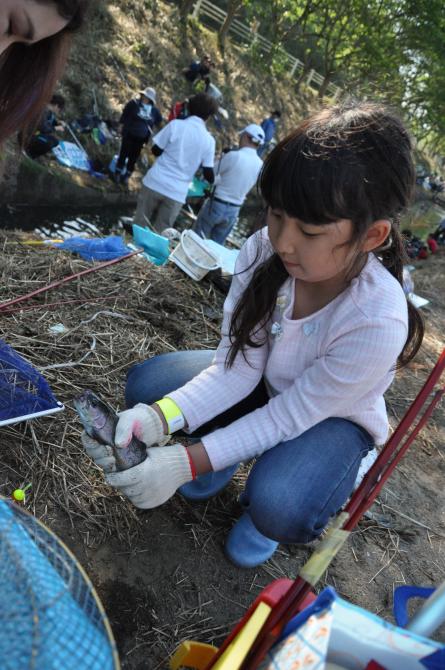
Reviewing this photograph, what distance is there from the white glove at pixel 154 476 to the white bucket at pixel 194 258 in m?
2.39

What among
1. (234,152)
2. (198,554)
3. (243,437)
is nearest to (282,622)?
(243,437)

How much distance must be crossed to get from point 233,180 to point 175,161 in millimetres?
830

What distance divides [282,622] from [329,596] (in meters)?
0.15

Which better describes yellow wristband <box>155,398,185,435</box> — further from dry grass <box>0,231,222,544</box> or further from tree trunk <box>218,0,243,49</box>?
tree trunk <box>218,0,243,49</box>

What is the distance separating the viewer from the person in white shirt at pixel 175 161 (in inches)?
216

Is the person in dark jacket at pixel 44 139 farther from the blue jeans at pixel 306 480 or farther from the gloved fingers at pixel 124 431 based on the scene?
the blue jeans at pixel 306 480

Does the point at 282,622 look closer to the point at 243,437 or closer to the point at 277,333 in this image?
the point at 243,437

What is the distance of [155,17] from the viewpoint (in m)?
13.5

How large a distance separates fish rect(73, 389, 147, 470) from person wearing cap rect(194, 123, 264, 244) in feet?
16.5

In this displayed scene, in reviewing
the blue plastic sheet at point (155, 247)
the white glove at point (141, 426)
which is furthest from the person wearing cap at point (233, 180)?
the white glove at point (141, 426)

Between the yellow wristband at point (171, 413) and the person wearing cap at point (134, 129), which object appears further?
the person wearing cap at point (134, 129)

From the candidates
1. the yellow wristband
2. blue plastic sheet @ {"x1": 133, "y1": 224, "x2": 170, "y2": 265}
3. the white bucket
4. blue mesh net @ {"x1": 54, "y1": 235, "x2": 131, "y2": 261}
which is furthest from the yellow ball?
blue plastic sheet @ {"x1": 133, "y1": 224, "x2": 170, "y2": 265}

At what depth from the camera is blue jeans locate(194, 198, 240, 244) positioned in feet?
20.7

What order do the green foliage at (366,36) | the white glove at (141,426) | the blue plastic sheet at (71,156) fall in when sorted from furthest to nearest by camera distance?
the green foliage at (366,36) → the blue plastic sheet at (71,156) → the white glove at (141,426)
